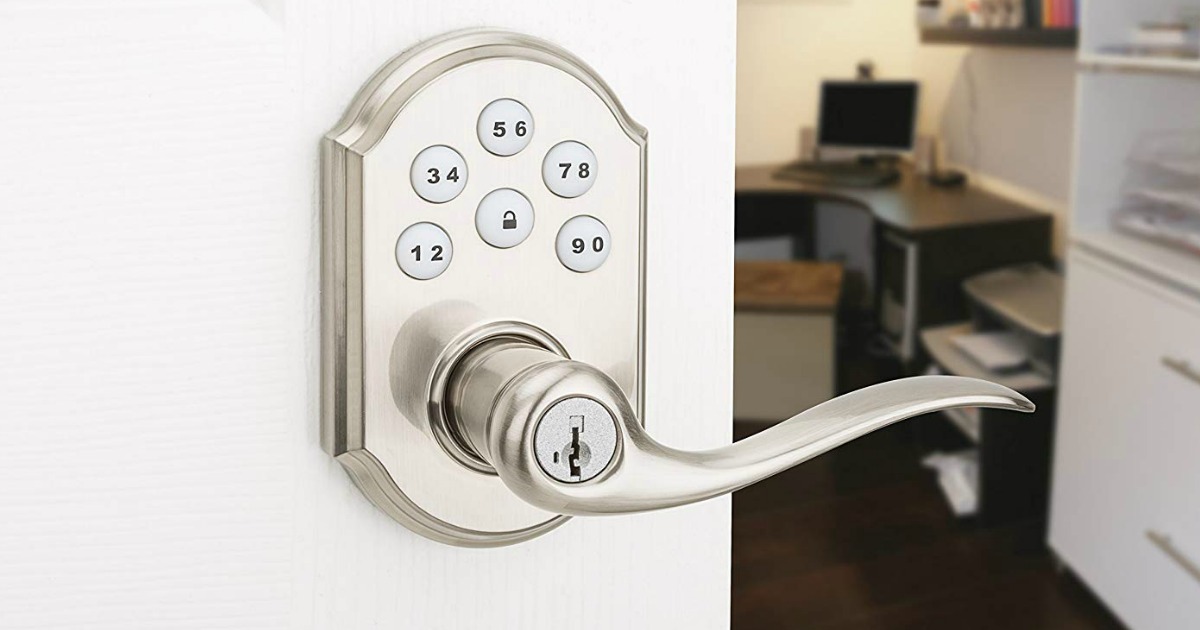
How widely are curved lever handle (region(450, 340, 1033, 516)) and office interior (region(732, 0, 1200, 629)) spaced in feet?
7.06

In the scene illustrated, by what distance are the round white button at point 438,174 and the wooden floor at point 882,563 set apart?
242cm

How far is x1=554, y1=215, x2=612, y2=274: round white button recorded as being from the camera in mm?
263

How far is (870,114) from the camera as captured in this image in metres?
4.53

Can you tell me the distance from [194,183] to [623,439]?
0.09 metres

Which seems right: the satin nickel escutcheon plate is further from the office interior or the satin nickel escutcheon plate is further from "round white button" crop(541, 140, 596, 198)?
the office interior

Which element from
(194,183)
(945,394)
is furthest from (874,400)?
(194,183)

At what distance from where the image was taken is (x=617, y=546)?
0.29m

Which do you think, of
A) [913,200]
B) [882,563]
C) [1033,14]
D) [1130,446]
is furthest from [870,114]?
[1130,446]

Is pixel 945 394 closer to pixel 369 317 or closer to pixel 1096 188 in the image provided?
pixel 369 317

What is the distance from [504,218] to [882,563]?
2.73 m

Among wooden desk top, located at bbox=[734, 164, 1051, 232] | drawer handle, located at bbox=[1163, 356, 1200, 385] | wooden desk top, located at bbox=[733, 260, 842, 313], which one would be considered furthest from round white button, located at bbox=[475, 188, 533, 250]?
wooden desk top, located at bbox=[733, 260, 842, 313]

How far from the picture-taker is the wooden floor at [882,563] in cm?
260

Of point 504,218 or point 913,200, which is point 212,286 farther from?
point 913,200

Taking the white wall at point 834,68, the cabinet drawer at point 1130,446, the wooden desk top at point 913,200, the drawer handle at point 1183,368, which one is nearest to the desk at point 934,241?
the wooden desk top at point 913,200
